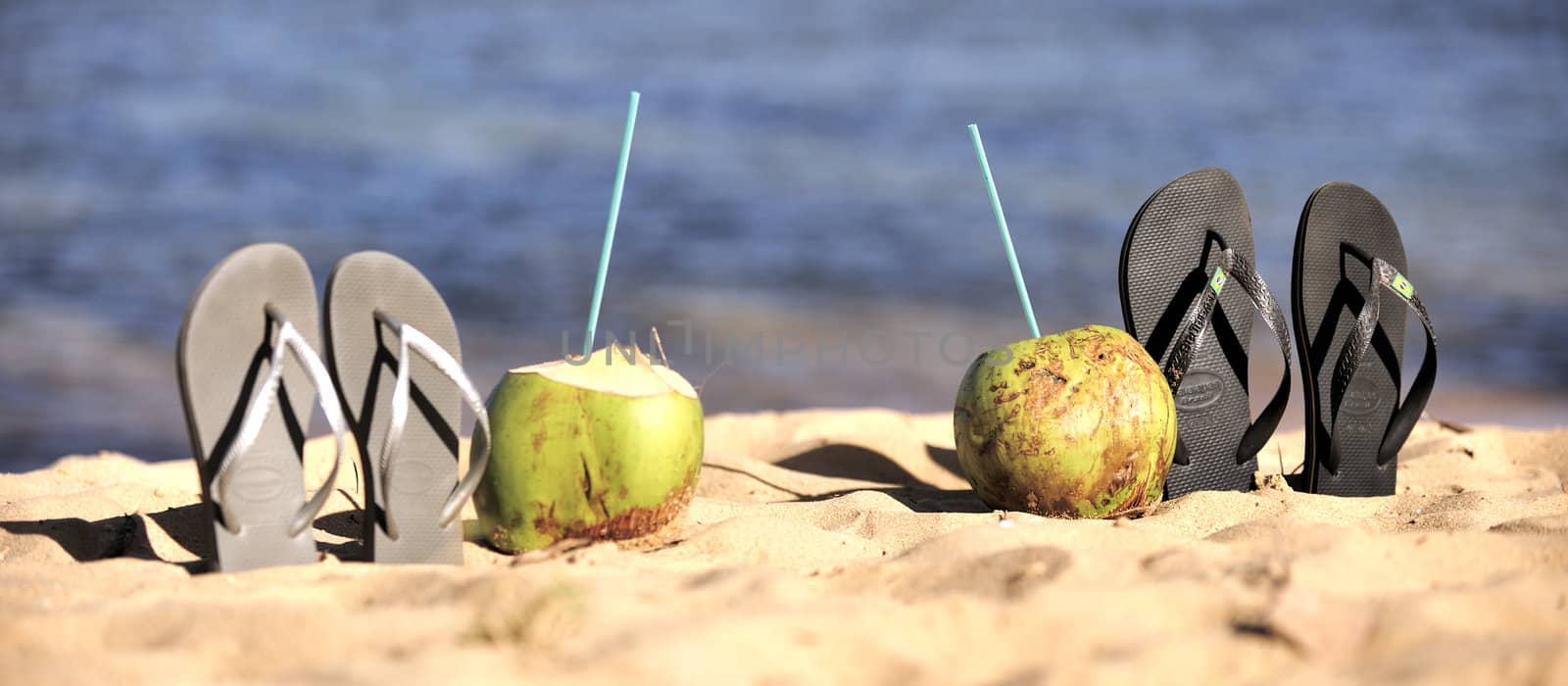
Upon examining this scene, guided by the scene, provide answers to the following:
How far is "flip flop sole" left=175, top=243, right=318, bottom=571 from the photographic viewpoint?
8.37ft

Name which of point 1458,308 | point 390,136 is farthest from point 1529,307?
point 390,136

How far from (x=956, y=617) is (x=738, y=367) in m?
4.96

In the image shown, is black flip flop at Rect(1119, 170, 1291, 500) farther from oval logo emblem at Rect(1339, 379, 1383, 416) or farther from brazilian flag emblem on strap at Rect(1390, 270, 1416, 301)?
brazilian flag emblem on strap at Rect(1390, 270, 1416, 301)

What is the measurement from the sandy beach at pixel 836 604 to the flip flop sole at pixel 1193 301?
1.21 feet

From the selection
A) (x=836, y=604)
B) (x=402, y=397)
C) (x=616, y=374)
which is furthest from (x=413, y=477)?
(x=836, y=604)

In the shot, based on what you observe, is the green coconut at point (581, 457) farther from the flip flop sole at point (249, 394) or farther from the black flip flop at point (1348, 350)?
the black flip flop at point (1348, 350)

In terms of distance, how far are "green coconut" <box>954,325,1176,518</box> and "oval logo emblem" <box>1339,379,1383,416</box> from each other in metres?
0.71

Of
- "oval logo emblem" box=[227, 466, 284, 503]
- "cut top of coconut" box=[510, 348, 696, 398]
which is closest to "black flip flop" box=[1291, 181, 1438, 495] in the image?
"cut top of coconut" box=[510, 348, 696, 398]

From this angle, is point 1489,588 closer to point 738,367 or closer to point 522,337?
point 738,367

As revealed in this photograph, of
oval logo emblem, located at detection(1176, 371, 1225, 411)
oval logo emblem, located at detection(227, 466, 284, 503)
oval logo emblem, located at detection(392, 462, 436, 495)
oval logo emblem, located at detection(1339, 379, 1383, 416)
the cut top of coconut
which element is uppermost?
the cut top of coconut

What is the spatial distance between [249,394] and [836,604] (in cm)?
139

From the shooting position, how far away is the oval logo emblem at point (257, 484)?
267 cm

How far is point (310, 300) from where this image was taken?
2.82 metres

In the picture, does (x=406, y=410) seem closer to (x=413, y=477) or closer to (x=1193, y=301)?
(x=413, y=477)
